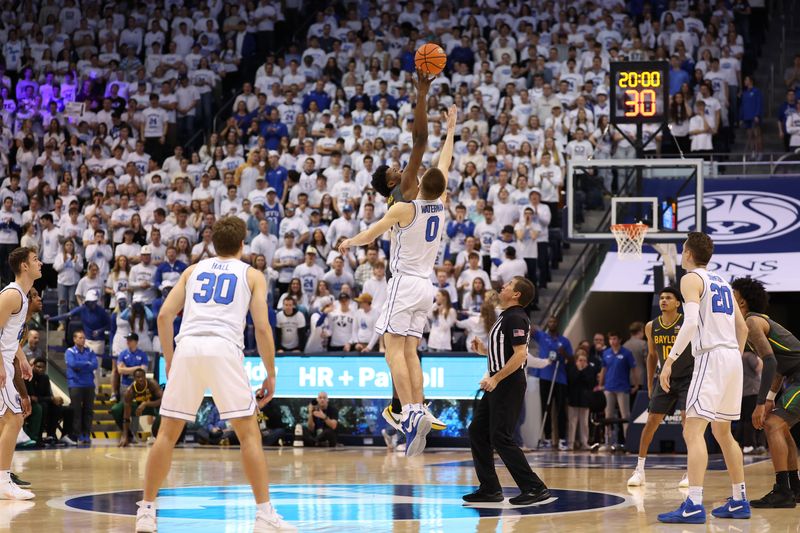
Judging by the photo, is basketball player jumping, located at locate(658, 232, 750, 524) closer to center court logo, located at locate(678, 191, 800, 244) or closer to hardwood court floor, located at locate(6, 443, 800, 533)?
hardwood court floor, located at locate(6, 443, 800, 533)

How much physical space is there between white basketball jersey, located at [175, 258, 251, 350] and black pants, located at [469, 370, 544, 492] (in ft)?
10.4

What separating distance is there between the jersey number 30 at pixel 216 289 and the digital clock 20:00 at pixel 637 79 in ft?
35.9

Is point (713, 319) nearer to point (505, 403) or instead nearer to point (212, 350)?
point (505, 403)

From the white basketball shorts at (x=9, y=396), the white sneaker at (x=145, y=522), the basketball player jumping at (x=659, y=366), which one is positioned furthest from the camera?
the basketball player jumping at (x=659, y=366)

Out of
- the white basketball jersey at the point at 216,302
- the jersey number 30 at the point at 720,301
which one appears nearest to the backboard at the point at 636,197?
the jersey number 30 at the point at 720,301

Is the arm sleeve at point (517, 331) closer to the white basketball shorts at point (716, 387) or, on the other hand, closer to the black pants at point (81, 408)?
the white basketball shorts at point (716, 387)

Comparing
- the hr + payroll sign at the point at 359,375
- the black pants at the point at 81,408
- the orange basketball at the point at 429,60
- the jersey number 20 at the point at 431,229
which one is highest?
the orange basketball at the point at 429,60

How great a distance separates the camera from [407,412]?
10.4 meters

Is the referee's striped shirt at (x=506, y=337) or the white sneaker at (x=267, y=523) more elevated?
the referee's striped shirt at (x=506, y=337)

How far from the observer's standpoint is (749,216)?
21.9 meters

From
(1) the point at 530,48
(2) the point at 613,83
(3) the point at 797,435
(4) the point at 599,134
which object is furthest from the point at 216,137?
(3) the point at 797,435

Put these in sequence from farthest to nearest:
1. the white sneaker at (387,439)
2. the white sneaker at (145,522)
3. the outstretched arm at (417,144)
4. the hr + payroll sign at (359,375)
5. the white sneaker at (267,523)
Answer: the hr + payroll sign at (359,375) < the white sneaker at (387,439) < the outstretched arm at (417,144) < the white sneaker at (267,523) < the white sneaker at (145,522)

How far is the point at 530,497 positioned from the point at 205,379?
373cm

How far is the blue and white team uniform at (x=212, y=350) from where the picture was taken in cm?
852
